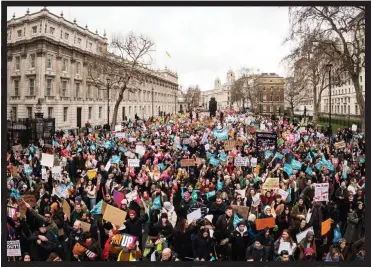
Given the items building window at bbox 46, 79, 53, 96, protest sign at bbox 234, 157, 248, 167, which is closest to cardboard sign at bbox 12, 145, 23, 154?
building window at bbox 46, 79, 53, 96

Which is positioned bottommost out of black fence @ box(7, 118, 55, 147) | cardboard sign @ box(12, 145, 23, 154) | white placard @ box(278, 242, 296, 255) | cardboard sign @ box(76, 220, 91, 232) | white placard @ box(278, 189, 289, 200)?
white placard @ box(278, 242, 296, 255)

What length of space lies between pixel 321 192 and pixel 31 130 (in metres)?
15.9

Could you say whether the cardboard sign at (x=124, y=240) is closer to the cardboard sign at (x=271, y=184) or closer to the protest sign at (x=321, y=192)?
the cardboard sign at (x=271, y=184)

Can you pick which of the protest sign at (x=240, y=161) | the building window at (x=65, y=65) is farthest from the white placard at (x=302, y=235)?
the building window at (x=65, y=65)

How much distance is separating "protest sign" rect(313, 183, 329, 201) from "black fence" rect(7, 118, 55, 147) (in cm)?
1246

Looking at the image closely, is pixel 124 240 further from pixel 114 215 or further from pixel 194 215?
pixel 194 215

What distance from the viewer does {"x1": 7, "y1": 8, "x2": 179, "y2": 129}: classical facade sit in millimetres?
17203

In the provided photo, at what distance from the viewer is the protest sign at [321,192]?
10.0m

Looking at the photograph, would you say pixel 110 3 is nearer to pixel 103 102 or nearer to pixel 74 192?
pixel 74 192

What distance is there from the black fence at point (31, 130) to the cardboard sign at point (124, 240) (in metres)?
9.24

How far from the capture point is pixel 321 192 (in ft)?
33.0

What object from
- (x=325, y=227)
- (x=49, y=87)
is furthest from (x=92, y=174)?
(x=49, y=87)

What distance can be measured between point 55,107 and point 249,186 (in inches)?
687

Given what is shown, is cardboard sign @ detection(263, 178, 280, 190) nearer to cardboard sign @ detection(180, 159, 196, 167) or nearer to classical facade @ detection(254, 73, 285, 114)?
cardboard sign @ detection(180, 159, 196, 167)
